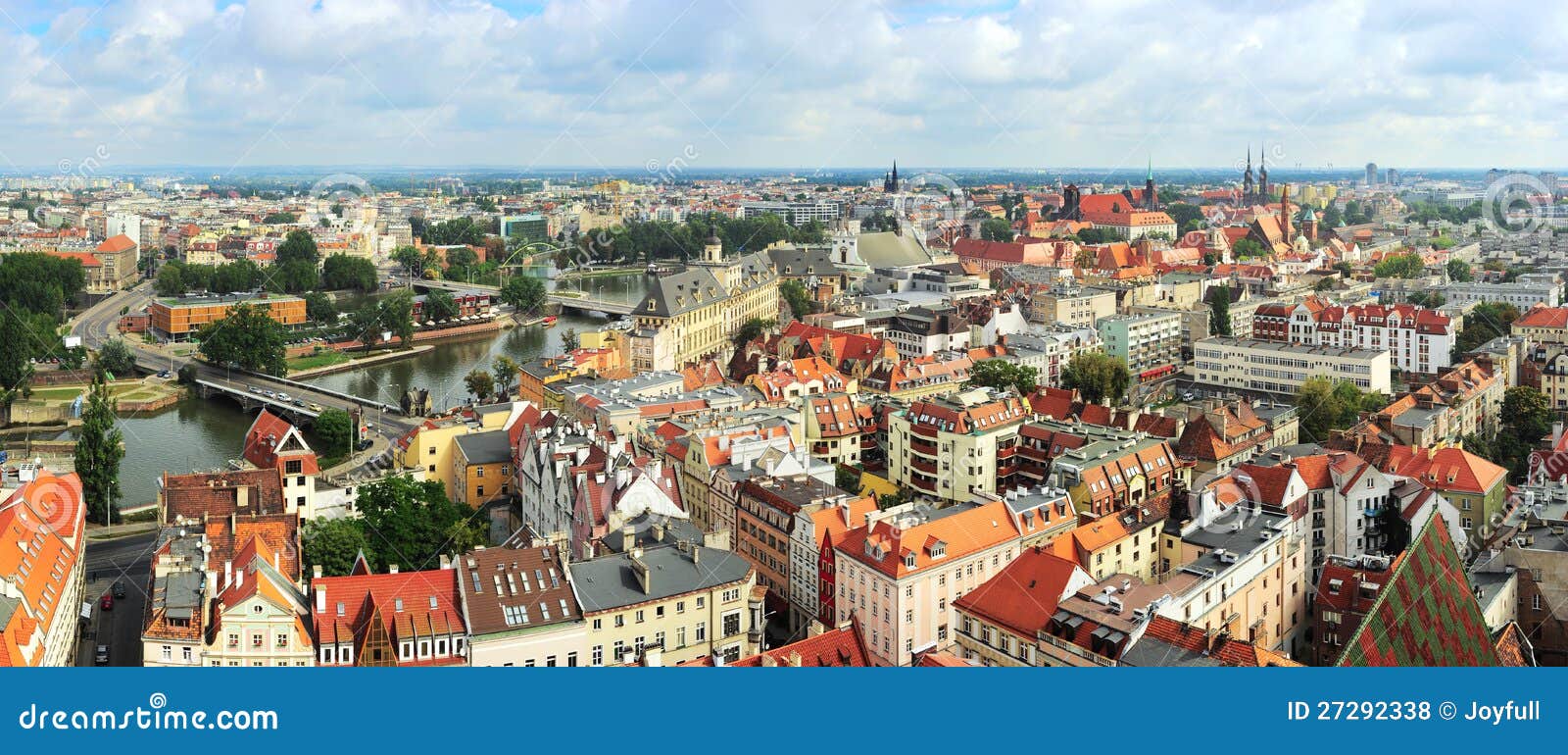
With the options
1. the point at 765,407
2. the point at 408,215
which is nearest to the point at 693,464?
the point at 765,407

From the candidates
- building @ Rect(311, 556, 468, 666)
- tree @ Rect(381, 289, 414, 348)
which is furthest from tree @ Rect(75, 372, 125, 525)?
tree @ Rect(381, 289, 414, 348)

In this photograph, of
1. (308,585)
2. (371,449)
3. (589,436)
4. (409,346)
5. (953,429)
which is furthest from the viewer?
(409,346)

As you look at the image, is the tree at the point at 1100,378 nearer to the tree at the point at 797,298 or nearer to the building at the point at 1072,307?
the building at the point at 1072,307

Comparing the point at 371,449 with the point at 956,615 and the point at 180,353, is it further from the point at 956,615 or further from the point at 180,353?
the point at 180,353

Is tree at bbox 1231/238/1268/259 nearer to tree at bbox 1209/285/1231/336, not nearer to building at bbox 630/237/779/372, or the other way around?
tree at bbox 1209/285/1231/336

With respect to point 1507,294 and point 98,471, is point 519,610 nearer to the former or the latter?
point 98,471

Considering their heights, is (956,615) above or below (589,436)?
below
